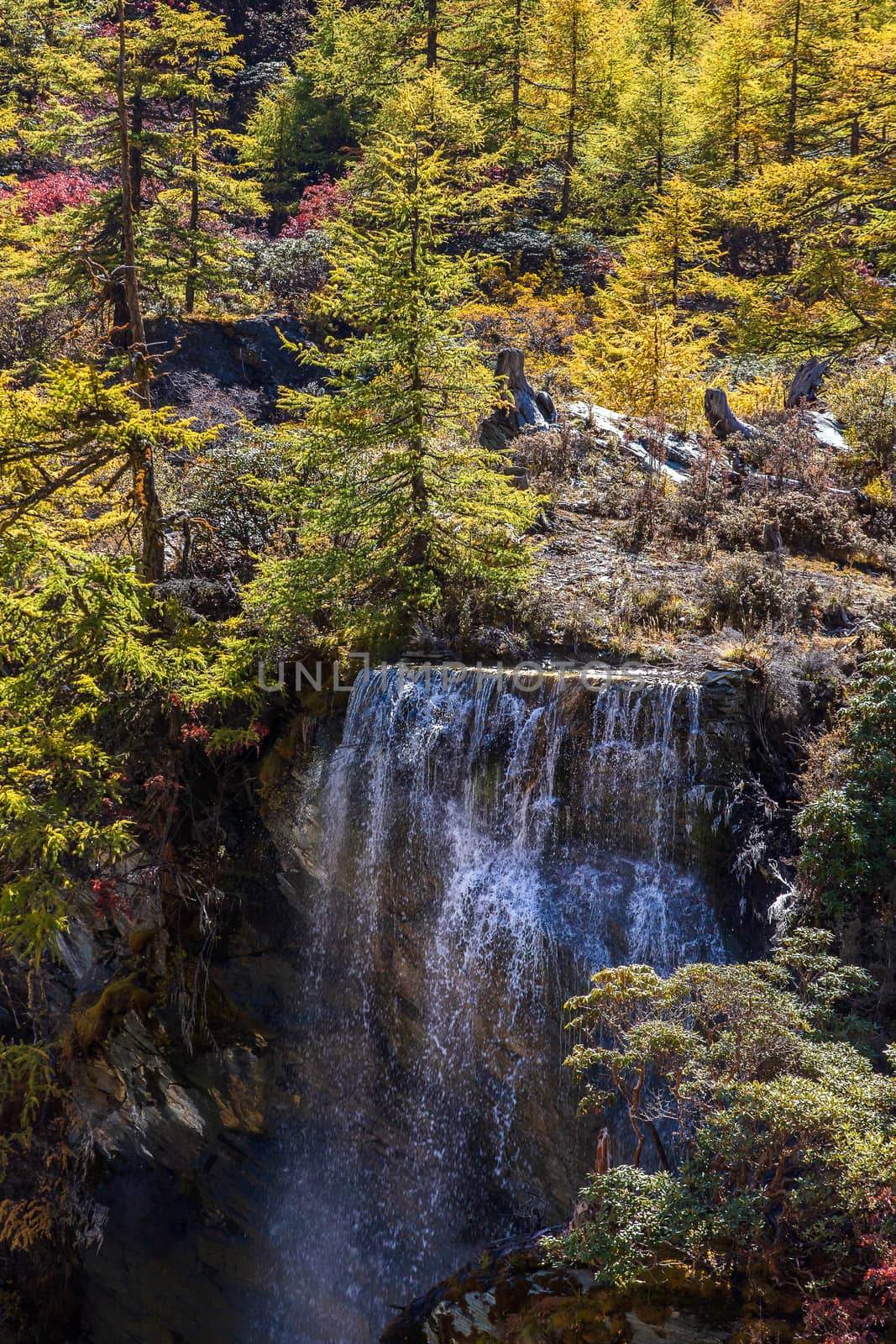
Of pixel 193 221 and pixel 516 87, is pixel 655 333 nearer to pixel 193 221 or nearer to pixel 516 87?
pixel 193 221

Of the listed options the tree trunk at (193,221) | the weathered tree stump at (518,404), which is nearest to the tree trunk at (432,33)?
the tree trunk at (193,221)

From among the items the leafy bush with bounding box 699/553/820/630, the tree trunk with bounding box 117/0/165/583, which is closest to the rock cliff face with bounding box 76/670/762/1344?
the leafy bush with bounding box 699/553/820/630

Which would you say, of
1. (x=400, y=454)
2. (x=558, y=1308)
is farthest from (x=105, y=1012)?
(x=400, y=454)

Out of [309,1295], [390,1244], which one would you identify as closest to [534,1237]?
[390,1244]

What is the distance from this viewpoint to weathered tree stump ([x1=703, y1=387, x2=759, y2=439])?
1566 cm

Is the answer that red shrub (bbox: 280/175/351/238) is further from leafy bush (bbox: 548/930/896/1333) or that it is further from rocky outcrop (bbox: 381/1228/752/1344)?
rocky outcrop (bbox: 381/1228/752/1344)

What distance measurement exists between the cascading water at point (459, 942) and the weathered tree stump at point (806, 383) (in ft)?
38.2

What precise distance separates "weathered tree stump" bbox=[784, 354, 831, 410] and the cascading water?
1165 centimetres

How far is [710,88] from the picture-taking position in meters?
24.5

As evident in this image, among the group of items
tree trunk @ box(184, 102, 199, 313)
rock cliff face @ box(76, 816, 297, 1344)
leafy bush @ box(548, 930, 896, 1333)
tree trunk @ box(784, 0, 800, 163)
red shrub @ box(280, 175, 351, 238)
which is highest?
tree trunk @ box(784, 0, 800, 163)

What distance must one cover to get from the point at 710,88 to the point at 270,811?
965 inches

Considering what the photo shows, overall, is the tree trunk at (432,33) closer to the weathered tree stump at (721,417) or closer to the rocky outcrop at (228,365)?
the rocky outcrop at (228,365)

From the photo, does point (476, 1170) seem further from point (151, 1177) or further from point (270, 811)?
point (270, 811)

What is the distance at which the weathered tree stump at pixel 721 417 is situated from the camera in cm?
1566
